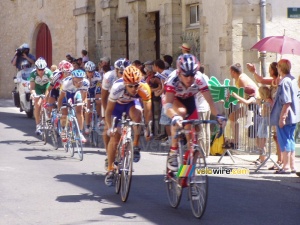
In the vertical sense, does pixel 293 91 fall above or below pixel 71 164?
above

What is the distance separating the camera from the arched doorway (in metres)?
→ 33.1

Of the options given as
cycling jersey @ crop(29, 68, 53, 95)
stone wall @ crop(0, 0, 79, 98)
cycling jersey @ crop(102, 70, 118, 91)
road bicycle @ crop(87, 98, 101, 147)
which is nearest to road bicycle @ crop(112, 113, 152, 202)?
cycling jersey @ crop(102, 70, 118, 91)

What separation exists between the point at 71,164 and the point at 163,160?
5.73ft

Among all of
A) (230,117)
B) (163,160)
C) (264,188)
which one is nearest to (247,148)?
(230,117)

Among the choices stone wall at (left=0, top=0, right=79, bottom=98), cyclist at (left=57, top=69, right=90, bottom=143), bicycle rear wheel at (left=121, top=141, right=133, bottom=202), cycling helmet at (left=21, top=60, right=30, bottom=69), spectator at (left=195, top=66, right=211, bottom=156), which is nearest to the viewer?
bicycle rear wheel at (left=121, top=141, right=133, bottom=202)

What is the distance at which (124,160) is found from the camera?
33.6 feet

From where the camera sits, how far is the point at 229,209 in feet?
31.5

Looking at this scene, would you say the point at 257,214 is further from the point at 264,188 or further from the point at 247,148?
the point at 247,148

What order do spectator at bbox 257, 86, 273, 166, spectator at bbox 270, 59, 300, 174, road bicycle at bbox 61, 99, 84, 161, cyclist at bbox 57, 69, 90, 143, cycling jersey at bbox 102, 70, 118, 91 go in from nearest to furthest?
1. cycling jersey at bbox 102, 70, 118, 91
2. spectator at bbox 270, 59, 300, 174
3. spectator at bbox 257, 86, 273, 166
4. road bicycle at bbox 61, 99, 84, 161
5. cyclist at bbox 57, 69, 90, 143

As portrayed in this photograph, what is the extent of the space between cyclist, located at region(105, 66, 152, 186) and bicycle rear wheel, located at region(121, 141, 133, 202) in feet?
0.41

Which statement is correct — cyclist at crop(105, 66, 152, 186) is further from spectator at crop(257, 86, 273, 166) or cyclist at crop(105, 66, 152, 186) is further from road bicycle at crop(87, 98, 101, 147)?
road bicycle at crop(87, 98, 101, 147)

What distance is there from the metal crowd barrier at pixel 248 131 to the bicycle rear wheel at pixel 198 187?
13.5ft

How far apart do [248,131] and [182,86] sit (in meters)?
4.20

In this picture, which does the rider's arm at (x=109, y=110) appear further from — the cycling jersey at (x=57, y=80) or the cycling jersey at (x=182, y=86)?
the cycling jersey at (x=57, y=80)
